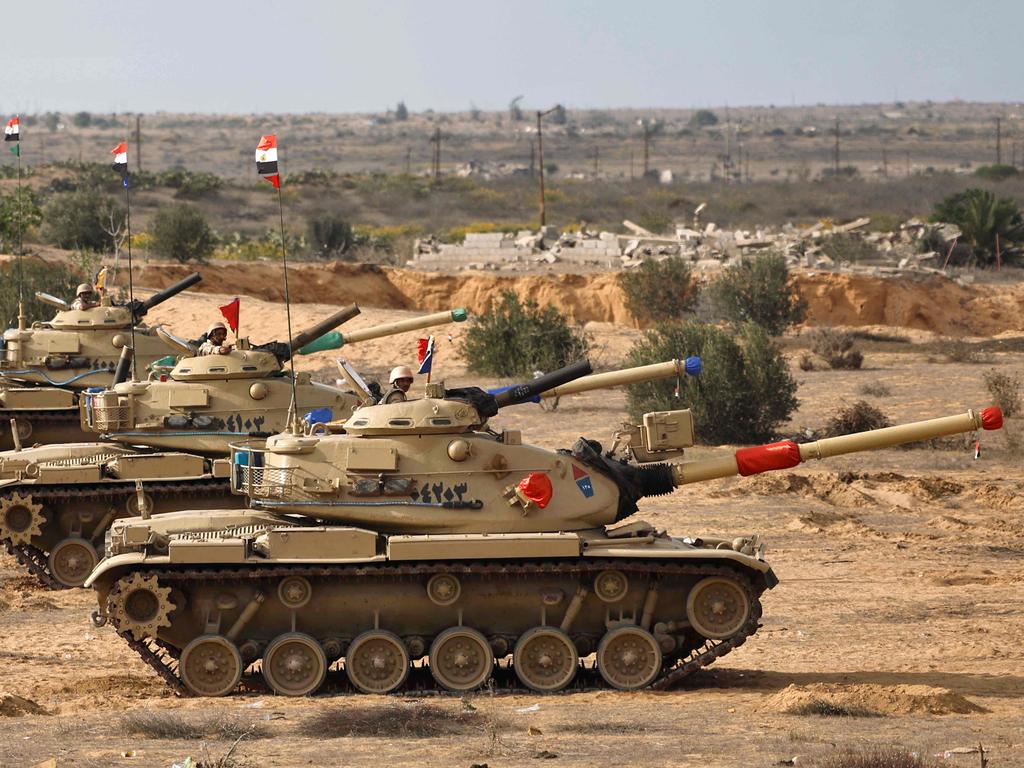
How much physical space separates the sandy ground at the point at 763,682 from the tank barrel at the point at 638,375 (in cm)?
264

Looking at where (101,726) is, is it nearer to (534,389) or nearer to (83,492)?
(534,389)

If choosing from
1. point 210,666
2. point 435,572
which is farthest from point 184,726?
point 435,572

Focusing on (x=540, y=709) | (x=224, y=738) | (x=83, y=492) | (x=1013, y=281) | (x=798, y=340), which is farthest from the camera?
(x=1013, y=281)

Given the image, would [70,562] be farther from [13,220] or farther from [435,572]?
[13,220]

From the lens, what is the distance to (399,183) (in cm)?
8925

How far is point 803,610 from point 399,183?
7341 cm

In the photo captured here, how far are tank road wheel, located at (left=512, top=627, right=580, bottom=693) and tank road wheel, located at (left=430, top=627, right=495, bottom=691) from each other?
265 mm

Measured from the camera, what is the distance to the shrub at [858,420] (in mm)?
Answer: 28672

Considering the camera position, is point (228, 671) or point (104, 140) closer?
point (228, 671)

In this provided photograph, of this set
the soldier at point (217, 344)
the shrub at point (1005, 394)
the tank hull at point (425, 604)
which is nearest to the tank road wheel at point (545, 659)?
the tank hull at point (425, 604)

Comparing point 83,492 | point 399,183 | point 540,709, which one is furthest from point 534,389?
point 399,183

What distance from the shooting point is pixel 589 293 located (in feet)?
→ 157

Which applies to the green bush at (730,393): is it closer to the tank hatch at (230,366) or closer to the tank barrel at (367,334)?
the tank barrel at (367,334)

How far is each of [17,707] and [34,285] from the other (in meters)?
28.0
